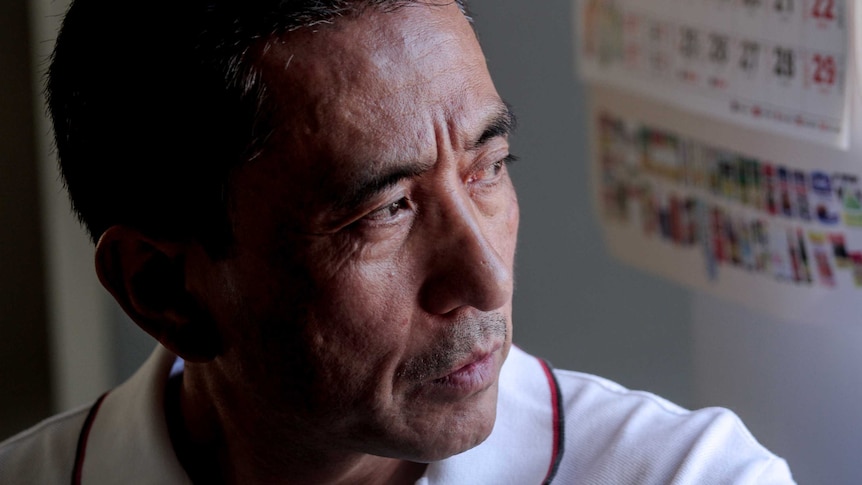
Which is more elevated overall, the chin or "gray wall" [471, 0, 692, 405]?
the chin

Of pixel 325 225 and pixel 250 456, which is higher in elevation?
pixel 325 225

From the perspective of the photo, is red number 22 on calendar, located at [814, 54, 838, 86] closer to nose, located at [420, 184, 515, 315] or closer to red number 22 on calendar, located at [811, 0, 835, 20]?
red number 22 on calendar, located at [811, 0, 835, 20]

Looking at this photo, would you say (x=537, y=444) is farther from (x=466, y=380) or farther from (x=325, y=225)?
(x=325, y=225)

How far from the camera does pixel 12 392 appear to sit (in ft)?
8.59

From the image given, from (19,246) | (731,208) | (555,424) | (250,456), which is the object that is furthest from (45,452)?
(19,246)

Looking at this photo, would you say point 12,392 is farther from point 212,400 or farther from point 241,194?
point 241,194

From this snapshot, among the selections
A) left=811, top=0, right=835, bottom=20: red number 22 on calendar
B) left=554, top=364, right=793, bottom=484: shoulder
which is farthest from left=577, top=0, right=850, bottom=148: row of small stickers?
left=554, top=364, right=793, bottom=484: shoulder

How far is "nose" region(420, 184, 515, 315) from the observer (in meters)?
0.91

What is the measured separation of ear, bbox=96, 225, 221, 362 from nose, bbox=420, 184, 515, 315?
254 mm

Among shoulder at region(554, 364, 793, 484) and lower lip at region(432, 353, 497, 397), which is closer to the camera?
lower lip at region(432, 353, 497, 397)

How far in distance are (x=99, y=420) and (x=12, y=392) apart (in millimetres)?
1579

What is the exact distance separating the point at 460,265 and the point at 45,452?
636 mm

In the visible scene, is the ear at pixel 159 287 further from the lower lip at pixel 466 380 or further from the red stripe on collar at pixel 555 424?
the red stripe on collar at pixel 555 424

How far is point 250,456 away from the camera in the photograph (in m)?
1.11
